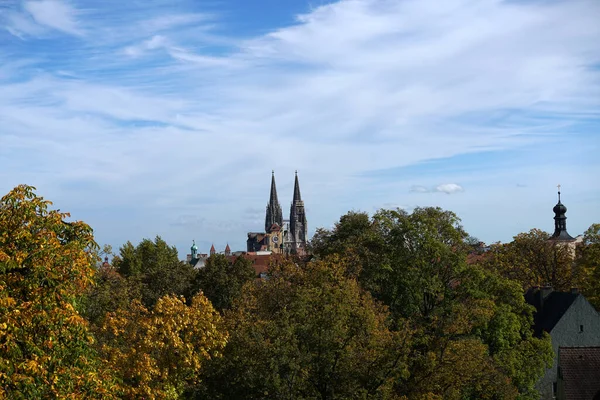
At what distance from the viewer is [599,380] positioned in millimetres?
39312

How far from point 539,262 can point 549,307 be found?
14.4m

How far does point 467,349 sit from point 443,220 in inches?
408

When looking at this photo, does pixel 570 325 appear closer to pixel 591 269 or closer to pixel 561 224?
pixel 591 269

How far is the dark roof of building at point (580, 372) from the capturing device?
128 ft

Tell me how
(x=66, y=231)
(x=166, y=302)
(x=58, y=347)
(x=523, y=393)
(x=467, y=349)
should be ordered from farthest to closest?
(x=523, y=393) < (x=467, y=349) < (x=166, y=302) < (x=66, y=231) < (x=58, y=347)

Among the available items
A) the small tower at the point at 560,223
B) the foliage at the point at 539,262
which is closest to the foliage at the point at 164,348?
the foliage at the point at 539,262

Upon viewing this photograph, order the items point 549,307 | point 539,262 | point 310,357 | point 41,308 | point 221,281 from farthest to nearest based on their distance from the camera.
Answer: point 539,262 → point 221,281 → point 549,307 → point 310,357 → point 41,308

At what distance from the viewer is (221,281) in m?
60.4

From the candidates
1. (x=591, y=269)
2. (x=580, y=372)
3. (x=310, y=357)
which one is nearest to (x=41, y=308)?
(x=310, y=357)

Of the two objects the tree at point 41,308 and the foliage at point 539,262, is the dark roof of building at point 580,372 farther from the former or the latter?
the tree at point 41,308

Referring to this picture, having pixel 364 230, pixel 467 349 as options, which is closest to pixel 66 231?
pixel 467 349

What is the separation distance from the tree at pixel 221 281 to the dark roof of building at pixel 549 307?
22529 millimetres

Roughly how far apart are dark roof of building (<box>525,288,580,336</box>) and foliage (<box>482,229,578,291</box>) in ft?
29.6

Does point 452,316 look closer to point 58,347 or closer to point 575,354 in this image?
point 575,354
